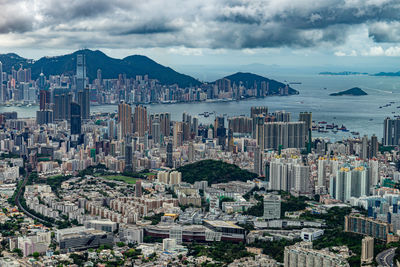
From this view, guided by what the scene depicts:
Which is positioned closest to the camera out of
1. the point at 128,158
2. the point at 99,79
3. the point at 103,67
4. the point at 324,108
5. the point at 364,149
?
the point at 128,158

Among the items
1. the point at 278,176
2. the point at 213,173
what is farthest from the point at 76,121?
the point at 278,176

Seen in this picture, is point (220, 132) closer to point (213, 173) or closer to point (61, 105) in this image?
point (213, 173)

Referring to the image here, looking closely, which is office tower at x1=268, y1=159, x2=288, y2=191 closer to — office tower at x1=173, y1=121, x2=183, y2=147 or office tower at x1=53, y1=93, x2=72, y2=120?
office tower at x1=173, y1=121, x2=183, y2=147

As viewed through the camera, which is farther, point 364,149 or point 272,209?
point 364,149

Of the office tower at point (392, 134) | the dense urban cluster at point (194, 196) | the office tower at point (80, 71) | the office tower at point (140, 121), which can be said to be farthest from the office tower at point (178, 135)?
the office tower at point (80, 71)

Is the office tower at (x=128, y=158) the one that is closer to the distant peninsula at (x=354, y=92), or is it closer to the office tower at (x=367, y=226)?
the office tower at (x=367, y=226)

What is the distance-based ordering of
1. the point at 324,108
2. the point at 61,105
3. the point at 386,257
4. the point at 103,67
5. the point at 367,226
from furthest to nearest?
A: the point at 103,67 < the point at 324,108 < the point at 61,105 < the point at 367,226 < the point at 386,257

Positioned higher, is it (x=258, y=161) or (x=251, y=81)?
(x=251, y=81)

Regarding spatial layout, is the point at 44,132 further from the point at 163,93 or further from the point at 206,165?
the point at 163,93
